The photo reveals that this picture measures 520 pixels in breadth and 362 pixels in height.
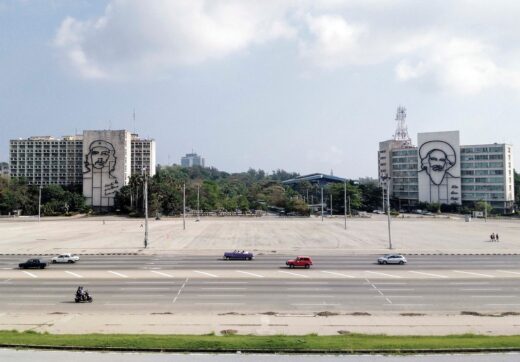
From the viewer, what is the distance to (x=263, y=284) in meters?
33.9

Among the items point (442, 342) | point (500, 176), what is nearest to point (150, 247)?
point (442, 342)

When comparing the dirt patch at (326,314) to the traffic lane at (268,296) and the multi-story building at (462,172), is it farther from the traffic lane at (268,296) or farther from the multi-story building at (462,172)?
the multi-story building at (462,172)

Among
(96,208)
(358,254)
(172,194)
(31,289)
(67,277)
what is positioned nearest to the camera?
(31,289)

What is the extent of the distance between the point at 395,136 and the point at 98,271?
17032 cm

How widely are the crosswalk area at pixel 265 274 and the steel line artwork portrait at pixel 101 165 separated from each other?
365ft

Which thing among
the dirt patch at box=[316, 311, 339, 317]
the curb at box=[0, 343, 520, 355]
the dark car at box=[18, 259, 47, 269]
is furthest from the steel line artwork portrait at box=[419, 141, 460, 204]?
the curb at box=[0, 343, 520, 355]

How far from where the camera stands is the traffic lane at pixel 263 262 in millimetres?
42531

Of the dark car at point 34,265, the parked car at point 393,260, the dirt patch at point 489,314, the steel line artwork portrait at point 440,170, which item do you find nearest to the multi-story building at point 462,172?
the steel line artwork portrait at point 440,170

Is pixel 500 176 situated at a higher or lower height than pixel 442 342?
higher

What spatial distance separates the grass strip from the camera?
18.5 metres

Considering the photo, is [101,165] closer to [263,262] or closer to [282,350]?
[263,262]

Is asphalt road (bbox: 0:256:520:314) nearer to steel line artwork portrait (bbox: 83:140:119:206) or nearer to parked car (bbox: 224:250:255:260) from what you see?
parked car (bbox: 224:250:255:260)

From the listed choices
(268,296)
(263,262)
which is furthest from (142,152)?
(268,296)

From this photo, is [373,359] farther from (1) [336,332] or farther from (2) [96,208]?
(2) [96,208]
